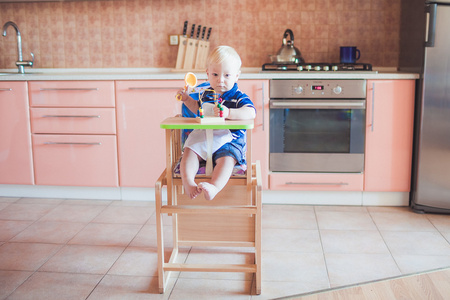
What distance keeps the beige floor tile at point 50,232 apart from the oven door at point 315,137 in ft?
4.23

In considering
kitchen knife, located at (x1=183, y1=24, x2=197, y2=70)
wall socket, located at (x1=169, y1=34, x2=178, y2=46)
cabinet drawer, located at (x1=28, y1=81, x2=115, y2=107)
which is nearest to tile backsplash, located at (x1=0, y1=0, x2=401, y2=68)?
wall socket, located at (x1=169, y1=34, x2=178, y2=46)

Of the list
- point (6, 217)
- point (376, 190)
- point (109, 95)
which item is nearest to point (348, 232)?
point (376, 190)

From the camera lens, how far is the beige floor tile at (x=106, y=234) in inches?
104

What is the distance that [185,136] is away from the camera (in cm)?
227

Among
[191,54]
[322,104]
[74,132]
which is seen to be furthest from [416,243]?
[74,132]

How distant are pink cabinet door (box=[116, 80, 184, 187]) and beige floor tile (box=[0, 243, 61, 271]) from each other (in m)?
0.85

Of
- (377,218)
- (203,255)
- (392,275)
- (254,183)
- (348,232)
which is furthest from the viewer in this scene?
(377,218)

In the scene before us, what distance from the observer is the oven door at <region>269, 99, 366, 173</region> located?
3.12 m

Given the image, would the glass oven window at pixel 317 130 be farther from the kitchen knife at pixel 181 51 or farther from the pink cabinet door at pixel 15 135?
the pink cabinet door at pixel 15 135

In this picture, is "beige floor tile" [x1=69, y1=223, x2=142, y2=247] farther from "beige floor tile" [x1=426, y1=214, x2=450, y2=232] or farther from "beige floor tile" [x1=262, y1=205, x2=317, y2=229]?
"beige floor tile" [x1=426, y1=214, x2=450, y2=232]

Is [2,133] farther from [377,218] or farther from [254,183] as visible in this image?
[377,218]

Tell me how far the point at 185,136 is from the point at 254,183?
0.43 metres

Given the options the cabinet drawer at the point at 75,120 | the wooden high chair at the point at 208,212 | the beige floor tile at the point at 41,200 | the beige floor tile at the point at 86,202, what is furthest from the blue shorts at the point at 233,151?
the beige floor tile at the point at 41,200

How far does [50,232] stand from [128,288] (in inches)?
35.0
